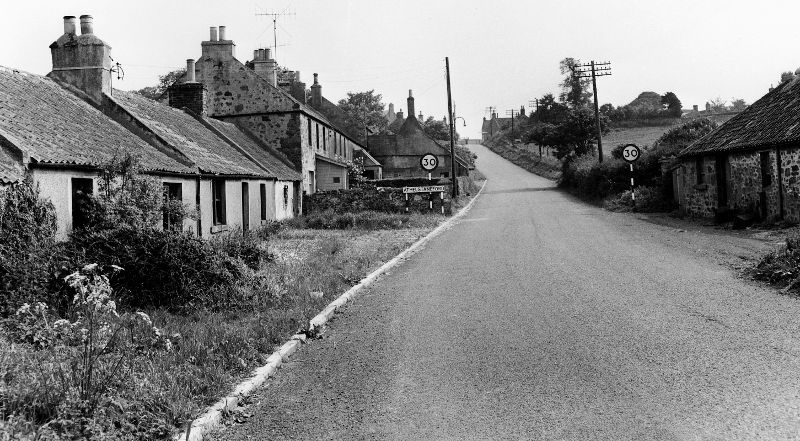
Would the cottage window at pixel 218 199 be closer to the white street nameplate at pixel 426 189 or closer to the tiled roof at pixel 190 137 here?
the tiled roof at pixel 190 137

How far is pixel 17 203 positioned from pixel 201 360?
18.0ft

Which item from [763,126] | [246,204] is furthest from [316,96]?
[763,126]

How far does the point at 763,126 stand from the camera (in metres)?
22.4

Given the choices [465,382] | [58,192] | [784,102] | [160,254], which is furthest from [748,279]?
[784,102]

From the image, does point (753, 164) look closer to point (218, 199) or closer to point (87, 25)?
point (218, 199)

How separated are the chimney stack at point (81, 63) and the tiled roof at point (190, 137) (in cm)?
67

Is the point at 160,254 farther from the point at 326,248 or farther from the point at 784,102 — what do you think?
the point at 784,102

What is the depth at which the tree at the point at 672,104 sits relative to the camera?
307 ft

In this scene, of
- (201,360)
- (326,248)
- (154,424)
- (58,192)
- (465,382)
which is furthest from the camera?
(326,248)

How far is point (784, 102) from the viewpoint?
22797 mm

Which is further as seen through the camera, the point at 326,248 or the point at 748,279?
the point at 326,248

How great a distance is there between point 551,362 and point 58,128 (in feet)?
42.6

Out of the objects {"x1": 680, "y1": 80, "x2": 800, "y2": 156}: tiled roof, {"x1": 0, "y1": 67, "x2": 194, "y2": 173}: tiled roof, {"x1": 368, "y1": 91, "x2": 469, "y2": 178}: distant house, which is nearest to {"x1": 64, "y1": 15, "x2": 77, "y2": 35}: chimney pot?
{"x1": 0, "y1": 67, "x2": 194, "y2": 173}: tiled roof

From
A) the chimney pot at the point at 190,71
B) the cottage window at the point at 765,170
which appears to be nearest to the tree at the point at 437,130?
the chimney pot at the point at 190,71
